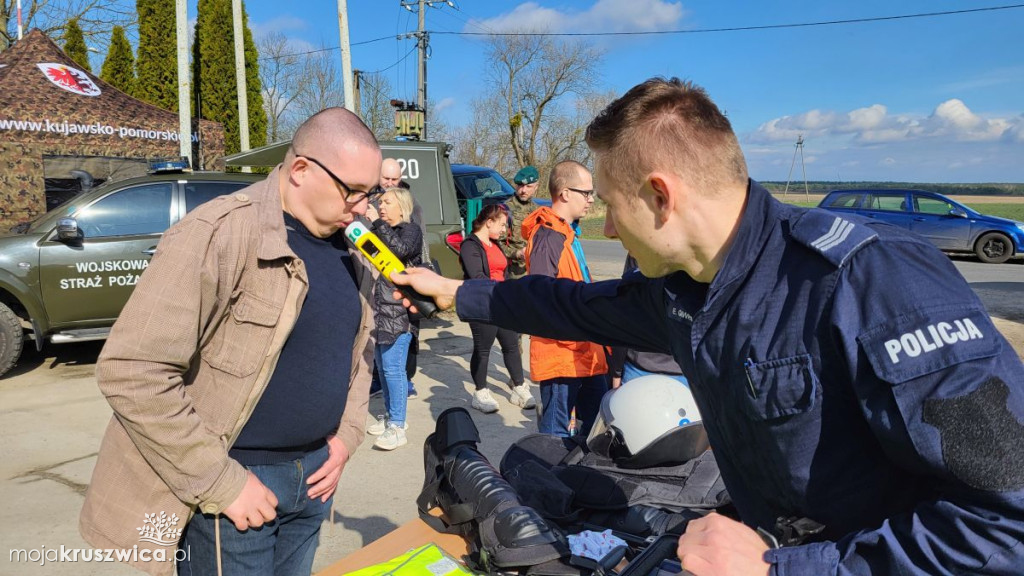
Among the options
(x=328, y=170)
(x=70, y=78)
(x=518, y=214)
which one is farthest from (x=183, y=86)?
(x=328, y=170)

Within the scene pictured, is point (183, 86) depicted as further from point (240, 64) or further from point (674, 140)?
point (674, 140)

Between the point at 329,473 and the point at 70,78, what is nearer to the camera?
the point at 329,473

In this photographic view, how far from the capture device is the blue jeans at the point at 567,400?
4172 millimetres

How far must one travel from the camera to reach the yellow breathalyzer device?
224 centimetres

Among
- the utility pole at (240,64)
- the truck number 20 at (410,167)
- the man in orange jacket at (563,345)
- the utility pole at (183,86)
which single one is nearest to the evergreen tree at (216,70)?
the utility pole at (240,64)

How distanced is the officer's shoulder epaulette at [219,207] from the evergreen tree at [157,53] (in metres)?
16.9

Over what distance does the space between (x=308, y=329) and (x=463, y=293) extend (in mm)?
Result: 522

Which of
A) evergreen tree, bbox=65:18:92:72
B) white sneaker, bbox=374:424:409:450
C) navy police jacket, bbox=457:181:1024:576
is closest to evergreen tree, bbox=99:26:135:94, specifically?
evergreen tree, bbox=65:18:92:72

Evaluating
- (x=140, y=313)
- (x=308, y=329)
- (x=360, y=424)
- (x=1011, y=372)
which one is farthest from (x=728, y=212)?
(x=360, y=424)

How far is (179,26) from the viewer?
12039 millimetres

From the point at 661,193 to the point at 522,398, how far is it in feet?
17.4

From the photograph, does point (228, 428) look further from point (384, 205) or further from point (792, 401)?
point (384, 205)

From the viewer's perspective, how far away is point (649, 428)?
2787 mm

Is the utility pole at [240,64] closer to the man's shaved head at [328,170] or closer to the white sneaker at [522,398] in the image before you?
the white sneaker at [522,398]
